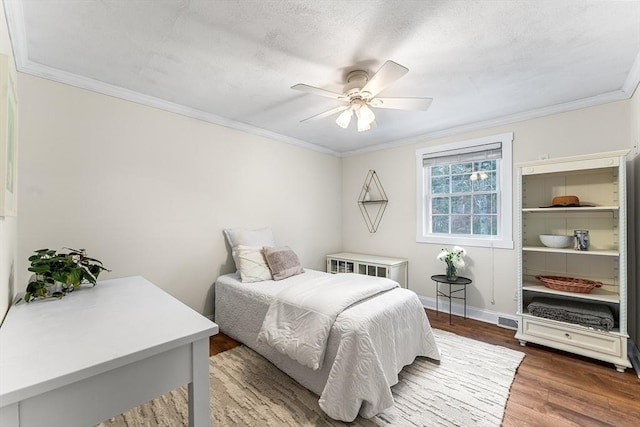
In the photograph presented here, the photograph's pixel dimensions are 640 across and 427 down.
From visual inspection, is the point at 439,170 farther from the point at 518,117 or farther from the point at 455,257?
the point at 455,257

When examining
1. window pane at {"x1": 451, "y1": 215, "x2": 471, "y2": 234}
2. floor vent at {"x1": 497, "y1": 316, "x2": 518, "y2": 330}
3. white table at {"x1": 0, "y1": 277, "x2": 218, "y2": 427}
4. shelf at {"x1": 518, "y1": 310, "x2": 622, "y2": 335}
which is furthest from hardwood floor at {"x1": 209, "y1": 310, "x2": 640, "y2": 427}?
Answer: white table at {"x1": 0, "y1": 277, "x2": 218, "y2": 427}

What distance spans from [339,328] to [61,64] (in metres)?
2.85

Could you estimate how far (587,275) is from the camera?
2748 millimetres

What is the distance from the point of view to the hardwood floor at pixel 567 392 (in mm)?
1758

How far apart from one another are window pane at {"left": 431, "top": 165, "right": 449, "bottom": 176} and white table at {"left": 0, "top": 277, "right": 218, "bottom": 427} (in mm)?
3524

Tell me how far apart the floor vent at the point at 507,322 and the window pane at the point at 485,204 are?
1229 millimetres

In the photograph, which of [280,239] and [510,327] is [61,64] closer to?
[280,239]

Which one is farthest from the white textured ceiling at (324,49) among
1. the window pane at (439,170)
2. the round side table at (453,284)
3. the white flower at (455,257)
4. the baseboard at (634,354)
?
the baseboard at (634,354)

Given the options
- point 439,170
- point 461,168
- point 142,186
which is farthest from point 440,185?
point 142,186

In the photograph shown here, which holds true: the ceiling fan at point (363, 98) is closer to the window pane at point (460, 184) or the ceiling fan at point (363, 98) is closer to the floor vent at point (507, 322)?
the window pane at point (460, 184)

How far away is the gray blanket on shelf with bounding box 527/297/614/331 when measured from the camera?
7.87 ft

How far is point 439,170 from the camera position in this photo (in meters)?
3.83

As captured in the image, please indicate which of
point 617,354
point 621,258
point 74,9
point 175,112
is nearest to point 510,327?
point 617,354

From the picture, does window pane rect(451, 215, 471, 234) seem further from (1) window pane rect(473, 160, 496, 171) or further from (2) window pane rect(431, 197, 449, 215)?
(1) window pane rect(473, 160, 496, 171)
